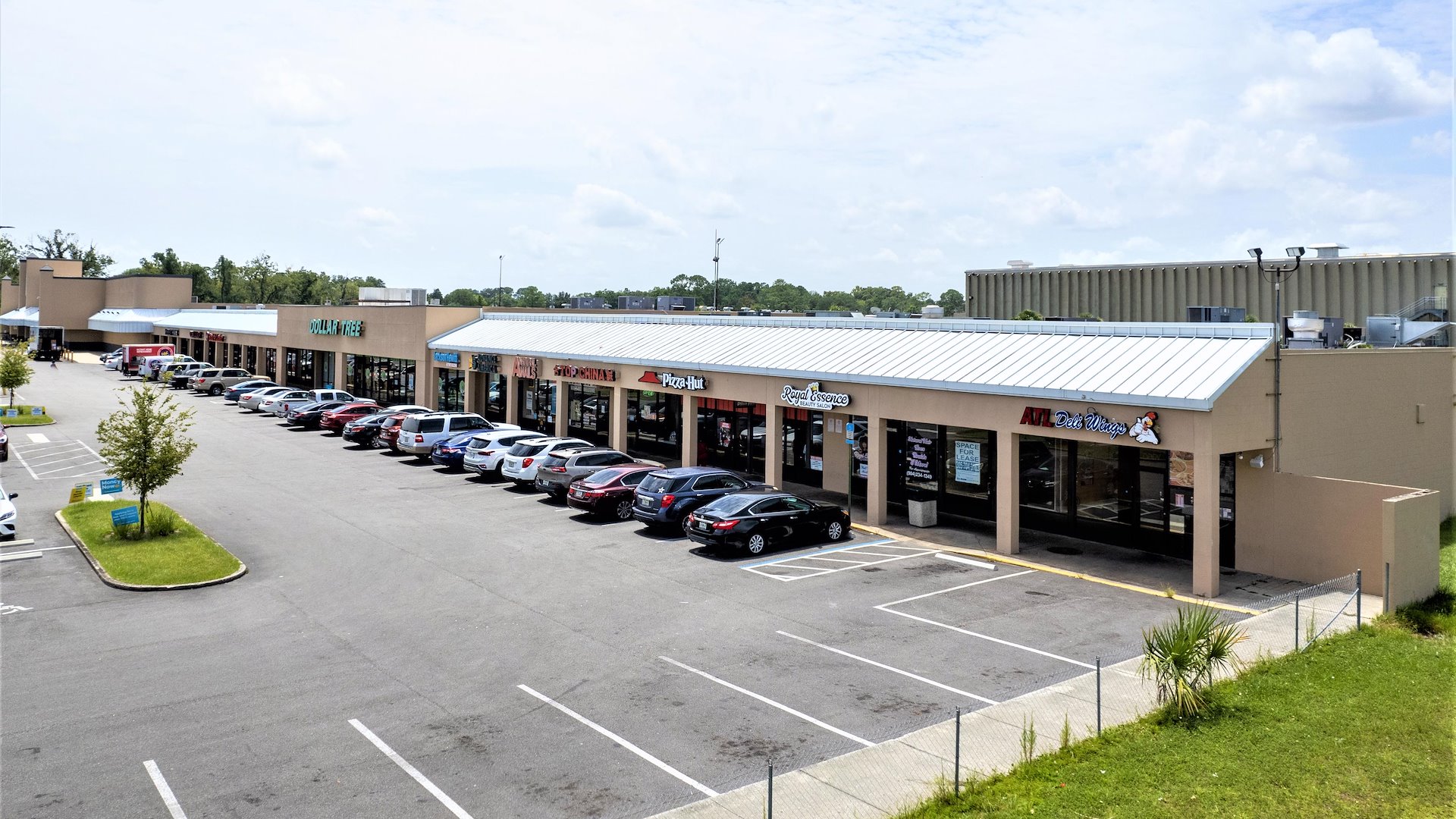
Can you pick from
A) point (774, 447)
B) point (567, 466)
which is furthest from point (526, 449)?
point (774, 447)

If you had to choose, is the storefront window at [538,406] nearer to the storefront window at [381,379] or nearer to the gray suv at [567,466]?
the storefront window at [381,379]

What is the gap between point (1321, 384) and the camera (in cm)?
2391

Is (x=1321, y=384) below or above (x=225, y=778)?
above

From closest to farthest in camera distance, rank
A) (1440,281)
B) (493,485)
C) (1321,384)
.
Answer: (1321,384) → (493,485) → (1440,281)

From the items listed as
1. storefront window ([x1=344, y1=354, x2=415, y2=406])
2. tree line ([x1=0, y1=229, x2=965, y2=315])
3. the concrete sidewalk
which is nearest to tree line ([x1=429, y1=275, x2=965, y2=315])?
tree line ([x1=0, y1=229, x2=965, y2=315])

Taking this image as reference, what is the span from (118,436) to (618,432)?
16.9 m

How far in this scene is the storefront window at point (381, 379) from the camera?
5834cm

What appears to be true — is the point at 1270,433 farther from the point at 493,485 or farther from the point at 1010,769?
the point at 493,485

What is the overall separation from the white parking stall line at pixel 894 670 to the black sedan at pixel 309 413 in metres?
37.0

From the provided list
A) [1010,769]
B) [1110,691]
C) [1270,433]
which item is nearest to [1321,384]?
[1270,433]

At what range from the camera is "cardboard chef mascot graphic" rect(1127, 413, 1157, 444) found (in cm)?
2150

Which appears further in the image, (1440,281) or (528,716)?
(1440,281)

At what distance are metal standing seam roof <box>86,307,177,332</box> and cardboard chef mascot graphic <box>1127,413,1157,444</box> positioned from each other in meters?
89.7

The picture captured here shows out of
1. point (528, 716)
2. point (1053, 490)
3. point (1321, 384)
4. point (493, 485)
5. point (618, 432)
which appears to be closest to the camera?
point (528, 716)
